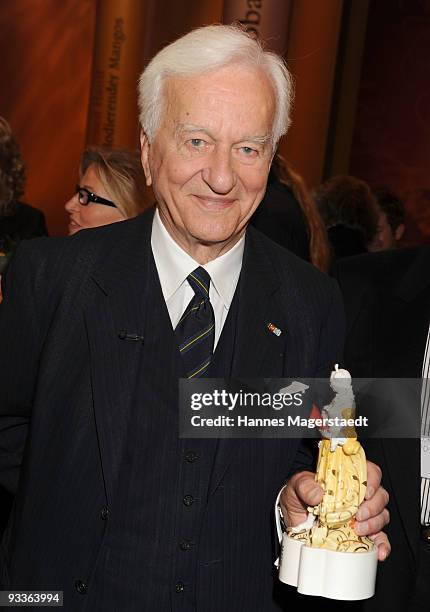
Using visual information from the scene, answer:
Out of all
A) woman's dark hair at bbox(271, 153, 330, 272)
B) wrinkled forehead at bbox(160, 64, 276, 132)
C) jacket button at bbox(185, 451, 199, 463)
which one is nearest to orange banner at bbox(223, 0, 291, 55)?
woman's dark hair at bbox(271, 153, 330, 272)

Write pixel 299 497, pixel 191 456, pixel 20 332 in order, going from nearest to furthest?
pixel 299 497 → pixel 191 456 → pixel 20 332

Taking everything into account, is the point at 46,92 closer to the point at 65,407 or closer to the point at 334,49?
the point at 334,49

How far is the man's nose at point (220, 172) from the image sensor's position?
2172mm

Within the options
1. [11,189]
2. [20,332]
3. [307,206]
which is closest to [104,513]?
[20,332]

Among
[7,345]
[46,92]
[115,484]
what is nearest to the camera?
[115,484]

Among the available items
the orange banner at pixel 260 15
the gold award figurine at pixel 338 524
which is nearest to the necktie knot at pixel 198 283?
the gold award figurine at pixel 338 524

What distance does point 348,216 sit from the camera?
5758mm

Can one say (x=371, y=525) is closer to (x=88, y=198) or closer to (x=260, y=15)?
(x=88, y=198)

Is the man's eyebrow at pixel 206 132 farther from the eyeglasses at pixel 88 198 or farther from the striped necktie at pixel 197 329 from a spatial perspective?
the eyeglasses at pixel 88 198

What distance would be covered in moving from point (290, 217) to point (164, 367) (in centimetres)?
238

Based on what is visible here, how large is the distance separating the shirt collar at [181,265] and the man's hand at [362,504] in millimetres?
514

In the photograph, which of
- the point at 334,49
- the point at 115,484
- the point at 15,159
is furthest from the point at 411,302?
the point at 334,49

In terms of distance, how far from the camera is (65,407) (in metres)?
2.19

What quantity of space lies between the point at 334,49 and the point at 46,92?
14.3 ft
